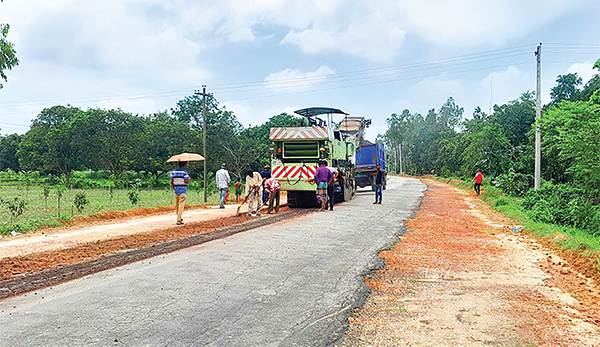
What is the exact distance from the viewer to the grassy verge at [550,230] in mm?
10365

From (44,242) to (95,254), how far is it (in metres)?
2.83

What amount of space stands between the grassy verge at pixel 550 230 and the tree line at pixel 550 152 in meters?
0.77

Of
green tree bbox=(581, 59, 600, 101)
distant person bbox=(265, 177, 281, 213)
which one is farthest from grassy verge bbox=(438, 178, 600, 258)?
green tree bbox=(581, 59, 600, 101)

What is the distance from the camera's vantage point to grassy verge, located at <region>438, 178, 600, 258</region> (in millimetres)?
10365

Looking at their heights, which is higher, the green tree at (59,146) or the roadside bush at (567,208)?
the green tree at (59,146)

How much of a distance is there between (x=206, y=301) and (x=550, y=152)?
Answer: 25.7 metres

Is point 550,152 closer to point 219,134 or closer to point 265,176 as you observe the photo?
point 265,176

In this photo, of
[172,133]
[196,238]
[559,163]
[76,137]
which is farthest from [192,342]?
[76,137]

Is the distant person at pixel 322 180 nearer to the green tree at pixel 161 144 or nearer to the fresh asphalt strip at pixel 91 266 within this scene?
the fresh asphalt strip at pixel 91 266

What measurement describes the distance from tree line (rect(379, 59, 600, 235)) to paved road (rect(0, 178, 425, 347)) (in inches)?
477

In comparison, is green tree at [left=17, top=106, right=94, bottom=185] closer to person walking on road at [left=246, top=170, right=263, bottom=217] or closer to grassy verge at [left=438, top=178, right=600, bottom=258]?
person walking on road at [left=246, top=170, right=263, bottom=217]

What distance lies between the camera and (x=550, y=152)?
26516mm

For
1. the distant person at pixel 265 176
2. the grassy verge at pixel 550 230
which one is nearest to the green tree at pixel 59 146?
the distant person at pixel 265 176

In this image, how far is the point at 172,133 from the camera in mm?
43719
